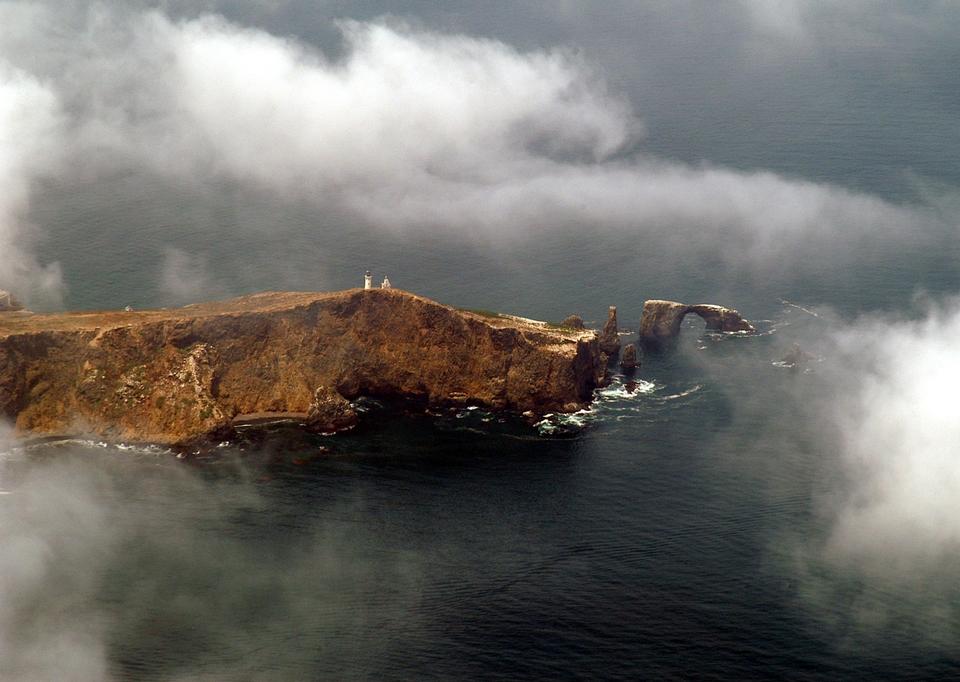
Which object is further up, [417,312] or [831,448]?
[417,312]

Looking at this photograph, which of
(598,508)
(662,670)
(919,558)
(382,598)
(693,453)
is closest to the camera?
(662,670)

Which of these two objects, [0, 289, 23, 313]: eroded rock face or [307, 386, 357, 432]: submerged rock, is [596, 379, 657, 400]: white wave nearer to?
[307, 386, 357, 432]: submerged rock

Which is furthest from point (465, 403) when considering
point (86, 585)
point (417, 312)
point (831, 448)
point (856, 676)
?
point (856, 676)

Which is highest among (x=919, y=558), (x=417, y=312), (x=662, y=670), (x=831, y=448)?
(x=417, y=312)

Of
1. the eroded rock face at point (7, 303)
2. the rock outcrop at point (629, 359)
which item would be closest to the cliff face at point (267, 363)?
the rock outcrop at point (629, 359)

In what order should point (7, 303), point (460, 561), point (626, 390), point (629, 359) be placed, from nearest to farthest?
point (460, 561)
point (7, 303)
point (626, 390)
point (629, 359)

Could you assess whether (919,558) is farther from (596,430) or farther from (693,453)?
(596,430)

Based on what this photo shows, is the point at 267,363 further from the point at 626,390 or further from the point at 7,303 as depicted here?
the point at 626,390

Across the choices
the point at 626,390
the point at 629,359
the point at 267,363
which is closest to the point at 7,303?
the point at 267,363

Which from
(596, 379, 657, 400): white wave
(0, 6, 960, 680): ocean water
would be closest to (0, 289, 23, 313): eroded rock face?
(0, 6, 960, 680): ocean water
